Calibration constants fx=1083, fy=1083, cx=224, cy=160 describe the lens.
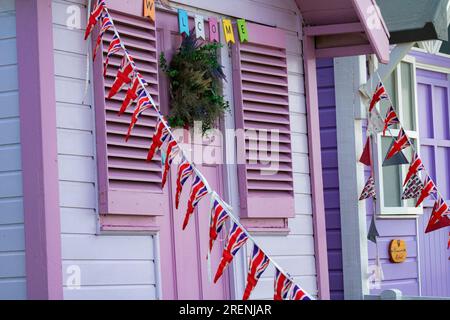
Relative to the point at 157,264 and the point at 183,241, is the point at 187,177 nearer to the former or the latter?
the point at 157,264

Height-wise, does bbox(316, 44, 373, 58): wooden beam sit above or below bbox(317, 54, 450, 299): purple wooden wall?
above

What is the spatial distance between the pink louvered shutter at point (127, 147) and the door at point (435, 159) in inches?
186

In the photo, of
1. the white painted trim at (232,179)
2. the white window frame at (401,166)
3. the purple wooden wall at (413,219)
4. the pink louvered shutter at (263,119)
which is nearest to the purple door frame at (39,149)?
the white painted trim at (232,179)

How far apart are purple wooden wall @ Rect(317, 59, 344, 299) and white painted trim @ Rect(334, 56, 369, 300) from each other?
62 millimetres

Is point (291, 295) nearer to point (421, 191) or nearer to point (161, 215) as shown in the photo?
point (161, 215)

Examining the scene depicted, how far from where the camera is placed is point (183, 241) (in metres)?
7.17

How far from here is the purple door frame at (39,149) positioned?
5973mm

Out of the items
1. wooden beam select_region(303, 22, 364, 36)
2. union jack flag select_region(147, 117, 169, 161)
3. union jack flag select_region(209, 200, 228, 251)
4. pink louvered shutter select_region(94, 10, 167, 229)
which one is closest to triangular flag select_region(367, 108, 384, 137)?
wooden beam select_region(303, 22, 364, 36)

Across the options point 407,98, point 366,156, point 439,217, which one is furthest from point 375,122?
point 439,217

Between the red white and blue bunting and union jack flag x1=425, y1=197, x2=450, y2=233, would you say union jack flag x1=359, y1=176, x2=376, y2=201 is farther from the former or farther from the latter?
union jack flag x1=425, y1=197, x2=450, y2=233

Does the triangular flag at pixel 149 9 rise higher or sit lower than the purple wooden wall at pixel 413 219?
higher

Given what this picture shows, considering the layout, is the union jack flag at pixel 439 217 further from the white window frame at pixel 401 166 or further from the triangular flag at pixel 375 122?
the white window frame at pixel 401 166

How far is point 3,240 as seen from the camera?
6074mm

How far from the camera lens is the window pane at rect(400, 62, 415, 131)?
10.8 m
